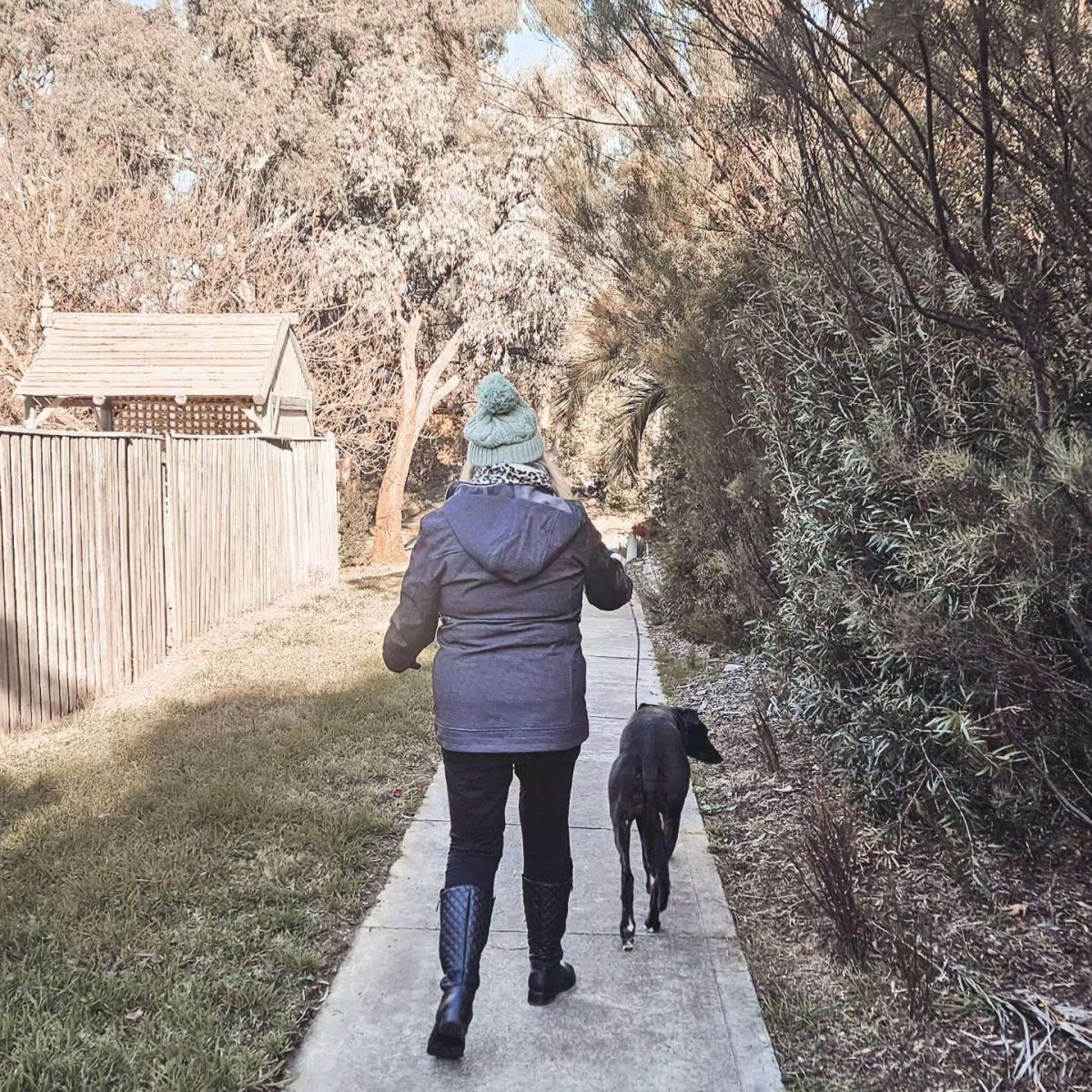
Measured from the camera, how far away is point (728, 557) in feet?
23.6

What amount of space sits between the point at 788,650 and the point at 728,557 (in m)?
2.57

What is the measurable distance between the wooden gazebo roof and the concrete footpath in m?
9.61

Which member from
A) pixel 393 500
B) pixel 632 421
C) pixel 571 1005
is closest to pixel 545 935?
pixel 571 1005

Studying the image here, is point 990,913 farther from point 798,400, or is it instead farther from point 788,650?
point 798,400

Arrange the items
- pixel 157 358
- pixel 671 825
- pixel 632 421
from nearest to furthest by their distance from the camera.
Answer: pixel 671 825 < pixel 632 421 < pixel 157 358

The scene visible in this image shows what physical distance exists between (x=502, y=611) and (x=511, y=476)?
15.9 inches

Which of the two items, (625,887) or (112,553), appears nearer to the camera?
(625,887)

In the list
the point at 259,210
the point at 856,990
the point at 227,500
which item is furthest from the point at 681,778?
the point at 259,210

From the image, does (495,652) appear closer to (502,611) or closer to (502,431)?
(502,611)

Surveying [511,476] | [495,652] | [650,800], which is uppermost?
[511,476]

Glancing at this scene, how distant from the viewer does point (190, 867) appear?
3.81 meters

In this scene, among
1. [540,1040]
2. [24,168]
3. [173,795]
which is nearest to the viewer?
[540,1040]

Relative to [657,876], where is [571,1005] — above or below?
below

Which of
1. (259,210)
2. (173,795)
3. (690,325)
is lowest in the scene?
(173,795)
